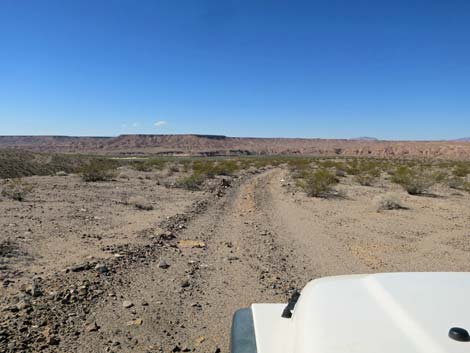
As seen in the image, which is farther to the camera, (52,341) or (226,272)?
(226,272)

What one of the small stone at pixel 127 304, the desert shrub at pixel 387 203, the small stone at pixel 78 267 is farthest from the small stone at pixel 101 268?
the desert shrub at pixel 387 203

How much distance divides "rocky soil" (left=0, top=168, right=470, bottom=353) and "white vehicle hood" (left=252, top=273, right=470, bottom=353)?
2576 mm

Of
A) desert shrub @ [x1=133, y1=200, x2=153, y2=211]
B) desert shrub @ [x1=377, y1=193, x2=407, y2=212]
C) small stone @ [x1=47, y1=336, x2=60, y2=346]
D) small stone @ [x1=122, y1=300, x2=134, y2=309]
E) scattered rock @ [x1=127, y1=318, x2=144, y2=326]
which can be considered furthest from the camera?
desert shrub @ [x1=377, y1=193, x2=407, y2=212]

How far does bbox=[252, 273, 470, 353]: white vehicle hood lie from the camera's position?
1.62 meters

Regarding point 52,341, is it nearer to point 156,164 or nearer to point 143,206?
point 143,206

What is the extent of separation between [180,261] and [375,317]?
6.13m

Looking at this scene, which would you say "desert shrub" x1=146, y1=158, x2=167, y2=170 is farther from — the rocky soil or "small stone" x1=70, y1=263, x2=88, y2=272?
"small stone" x1=70, y1=263, x2=88, y2=272

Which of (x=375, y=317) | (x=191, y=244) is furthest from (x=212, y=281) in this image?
(x=375, y=317)

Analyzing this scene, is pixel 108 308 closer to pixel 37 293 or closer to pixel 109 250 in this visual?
pixel 37 293

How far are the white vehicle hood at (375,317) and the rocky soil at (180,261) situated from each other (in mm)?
2576

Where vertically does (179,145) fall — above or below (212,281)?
above

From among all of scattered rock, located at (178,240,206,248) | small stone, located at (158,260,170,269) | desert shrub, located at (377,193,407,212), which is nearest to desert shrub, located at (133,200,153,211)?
scattered rock, located at (178,240,206,248)

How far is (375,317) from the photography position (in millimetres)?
1816

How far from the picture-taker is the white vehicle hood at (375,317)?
1.62 m
